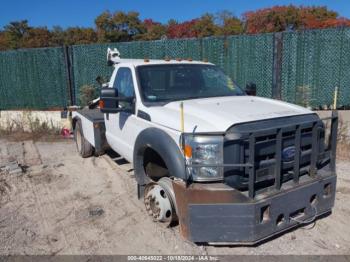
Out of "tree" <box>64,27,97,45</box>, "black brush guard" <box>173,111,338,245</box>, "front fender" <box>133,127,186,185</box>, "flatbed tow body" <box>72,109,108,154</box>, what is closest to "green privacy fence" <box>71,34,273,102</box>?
"flatbed tow body" <box>72,109,108,154</box>

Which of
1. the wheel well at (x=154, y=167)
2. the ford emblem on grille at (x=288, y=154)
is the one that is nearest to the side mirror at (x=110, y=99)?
the wheel well at (x=154, y=167)

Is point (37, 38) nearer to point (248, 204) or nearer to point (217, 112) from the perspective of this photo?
point (217, 112)

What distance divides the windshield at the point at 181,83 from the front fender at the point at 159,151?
666 mm

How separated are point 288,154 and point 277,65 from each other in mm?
5532

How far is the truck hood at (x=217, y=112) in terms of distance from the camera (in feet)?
11.8

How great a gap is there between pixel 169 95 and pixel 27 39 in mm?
28617

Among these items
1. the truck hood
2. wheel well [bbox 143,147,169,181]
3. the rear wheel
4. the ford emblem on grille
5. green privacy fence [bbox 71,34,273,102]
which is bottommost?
the rear wheel

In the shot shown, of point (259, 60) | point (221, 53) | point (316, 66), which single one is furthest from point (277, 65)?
point (221, 53)

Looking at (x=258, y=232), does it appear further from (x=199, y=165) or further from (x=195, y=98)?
(x=195, y=98)

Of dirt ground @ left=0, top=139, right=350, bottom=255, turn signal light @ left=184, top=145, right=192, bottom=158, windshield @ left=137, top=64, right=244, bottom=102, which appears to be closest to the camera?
turn signal light @ left=184, top=145, right=192, bottom=158

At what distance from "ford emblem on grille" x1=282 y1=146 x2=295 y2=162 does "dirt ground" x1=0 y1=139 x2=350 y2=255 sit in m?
0.96

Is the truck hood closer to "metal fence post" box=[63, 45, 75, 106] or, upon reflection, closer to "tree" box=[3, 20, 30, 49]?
"metal fence post" box=[63, 45, 75, 106]

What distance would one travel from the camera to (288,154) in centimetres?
372

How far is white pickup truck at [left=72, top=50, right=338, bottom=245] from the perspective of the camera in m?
3.41
